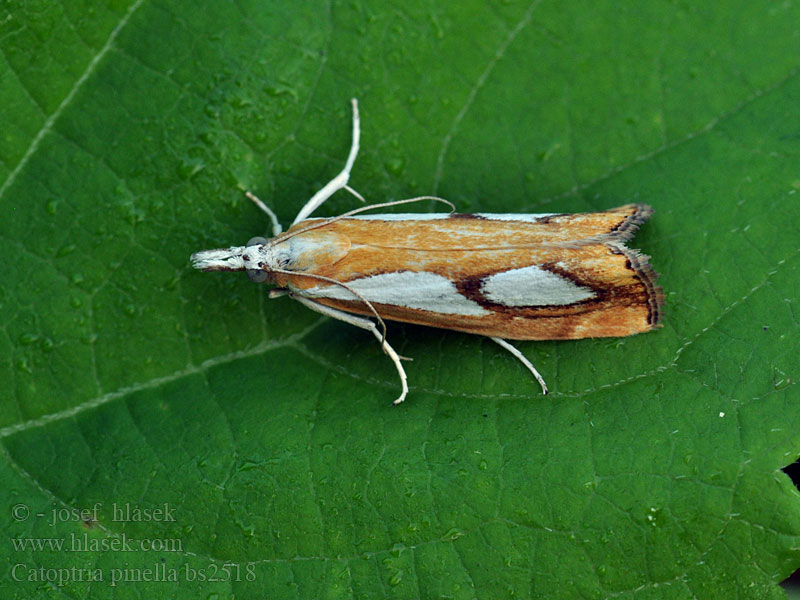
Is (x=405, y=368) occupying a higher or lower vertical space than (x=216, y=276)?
lower

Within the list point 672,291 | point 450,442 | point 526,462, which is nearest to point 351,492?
point 450,442

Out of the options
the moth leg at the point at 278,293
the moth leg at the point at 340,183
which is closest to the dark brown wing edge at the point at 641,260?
the moth leg at the point at 340,183

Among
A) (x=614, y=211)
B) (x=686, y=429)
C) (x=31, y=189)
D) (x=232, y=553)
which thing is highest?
(x=31, y=189)

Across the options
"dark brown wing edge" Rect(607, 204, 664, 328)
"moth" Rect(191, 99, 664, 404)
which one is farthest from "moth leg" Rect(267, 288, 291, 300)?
"dark brown wing edge" Rect(607, 204, 664, 328)

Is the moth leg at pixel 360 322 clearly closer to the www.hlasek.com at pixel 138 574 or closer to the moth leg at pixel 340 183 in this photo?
the moth leg at pixel 340 183

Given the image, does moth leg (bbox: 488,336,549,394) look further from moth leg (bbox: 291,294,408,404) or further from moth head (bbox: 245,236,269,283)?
moth head (bbox: 245,236,269,283)

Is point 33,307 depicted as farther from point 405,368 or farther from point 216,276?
point 405,368
